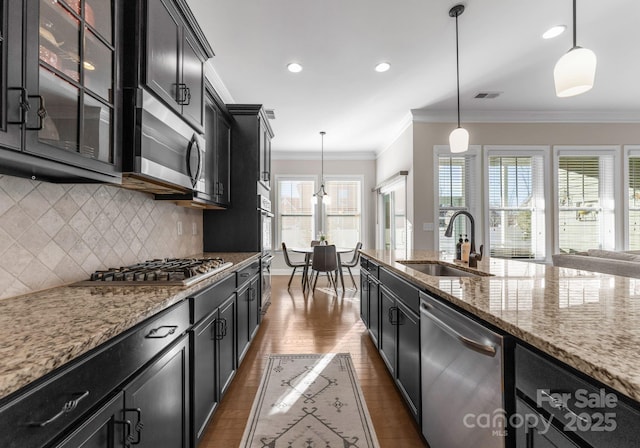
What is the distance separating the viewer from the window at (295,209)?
696 centimetres

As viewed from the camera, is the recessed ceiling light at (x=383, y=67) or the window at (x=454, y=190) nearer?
the recessed ceiling light at (x=383, y=67)

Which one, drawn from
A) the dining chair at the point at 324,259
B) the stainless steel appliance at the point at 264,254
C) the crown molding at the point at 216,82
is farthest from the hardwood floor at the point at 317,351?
the crown molding at the point at 216,82

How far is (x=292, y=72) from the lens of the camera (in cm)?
339

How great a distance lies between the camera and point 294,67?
3275 mm

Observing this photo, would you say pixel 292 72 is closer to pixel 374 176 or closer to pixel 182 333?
pixel 182 333

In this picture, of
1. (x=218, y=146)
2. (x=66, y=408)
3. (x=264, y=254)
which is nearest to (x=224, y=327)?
(x=66, y=408)

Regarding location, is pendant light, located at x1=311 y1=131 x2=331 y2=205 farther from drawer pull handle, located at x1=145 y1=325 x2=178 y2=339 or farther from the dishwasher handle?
drawer pull handle, located at x1=145 y1=325 x2=178 y2=339

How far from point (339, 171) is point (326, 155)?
48 centimetres

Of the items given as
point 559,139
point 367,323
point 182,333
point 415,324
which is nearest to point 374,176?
point 559,139

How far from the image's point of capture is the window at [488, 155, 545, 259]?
15.5 feet

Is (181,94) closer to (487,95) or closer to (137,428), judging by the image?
(137,428)

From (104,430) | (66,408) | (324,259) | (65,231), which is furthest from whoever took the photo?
(324,259)

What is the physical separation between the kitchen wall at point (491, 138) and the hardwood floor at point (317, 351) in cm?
176

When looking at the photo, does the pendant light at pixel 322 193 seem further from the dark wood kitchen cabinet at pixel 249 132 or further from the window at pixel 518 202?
the window at pixel 518 202
